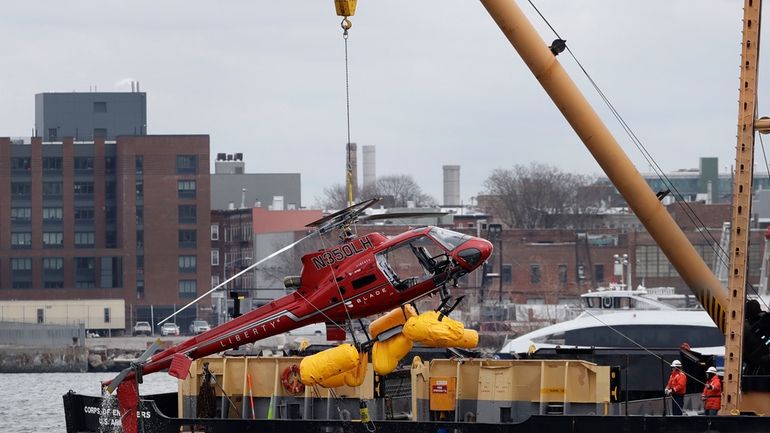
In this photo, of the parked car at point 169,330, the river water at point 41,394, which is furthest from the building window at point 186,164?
the river water at point 41,394

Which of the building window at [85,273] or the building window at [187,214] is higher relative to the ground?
the building window at [187,214]

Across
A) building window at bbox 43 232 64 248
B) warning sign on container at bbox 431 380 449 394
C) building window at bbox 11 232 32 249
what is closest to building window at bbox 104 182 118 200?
building window at bbox 43 232 64 248

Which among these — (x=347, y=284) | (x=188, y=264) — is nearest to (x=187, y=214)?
(x=188, y=264)

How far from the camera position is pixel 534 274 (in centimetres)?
11425

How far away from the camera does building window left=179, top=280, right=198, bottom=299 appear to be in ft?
433

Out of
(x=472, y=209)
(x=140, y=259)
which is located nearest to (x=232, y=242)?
(x=140, y=259)

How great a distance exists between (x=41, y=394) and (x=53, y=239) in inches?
2667

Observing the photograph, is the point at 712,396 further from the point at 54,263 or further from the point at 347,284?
the point at 54,263

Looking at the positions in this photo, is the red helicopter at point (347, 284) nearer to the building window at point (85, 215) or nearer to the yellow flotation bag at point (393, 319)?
the yellow flotation bag at point (393, 319)

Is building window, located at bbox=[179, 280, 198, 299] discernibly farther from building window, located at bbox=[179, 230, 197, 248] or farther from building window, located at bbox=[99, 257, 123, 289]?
building window, located at bbox=[99, 257, 123, 289]

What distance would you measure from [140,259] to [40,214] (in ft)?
27.2

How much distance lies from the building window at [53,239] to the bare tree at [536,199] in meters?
38.1

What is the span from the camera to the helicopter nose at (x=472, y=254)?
31.0 meters

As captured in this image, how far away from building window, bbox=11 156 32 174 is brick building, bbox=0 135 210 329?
8 cm
